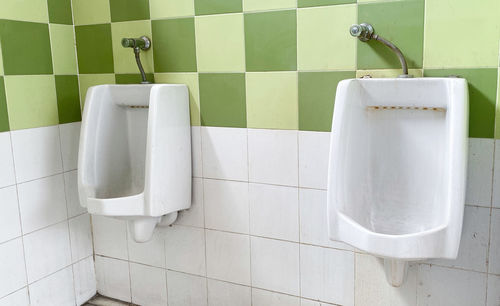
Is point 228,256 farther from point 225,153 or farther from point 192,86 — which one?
point 192,86

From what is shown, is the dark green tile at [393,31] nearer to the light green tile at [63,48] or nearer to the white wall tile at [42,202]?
the light green tile at [63,48]

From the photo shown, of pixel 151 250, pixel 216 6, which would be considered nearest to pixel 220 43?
pixel 216 6

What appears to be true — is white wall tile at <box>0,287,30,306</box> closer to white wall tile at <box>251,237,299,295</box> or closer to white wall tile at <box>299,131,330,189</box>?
white wall tile at <box>251,237,299,295</box>

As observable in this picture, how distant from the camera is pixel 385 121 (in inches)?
66.0

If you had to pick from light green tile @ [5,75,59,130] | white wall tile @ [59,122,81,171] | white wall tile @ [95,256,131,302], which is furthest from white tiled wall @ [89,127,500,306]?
light green tile @ [5,75,59,130]

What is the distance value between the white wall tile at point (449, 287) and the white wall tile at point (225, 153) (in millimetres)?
785

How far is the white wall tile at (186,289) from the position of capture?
223 cm

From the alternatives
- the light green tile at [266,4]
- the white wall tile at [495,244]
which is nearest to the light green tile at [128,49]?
the light green tile at [266,4]

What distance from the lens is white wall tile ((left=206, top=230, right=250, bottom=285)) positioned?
6.86ft

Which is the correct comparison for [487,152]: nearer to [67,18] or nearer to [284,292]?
[284,292]

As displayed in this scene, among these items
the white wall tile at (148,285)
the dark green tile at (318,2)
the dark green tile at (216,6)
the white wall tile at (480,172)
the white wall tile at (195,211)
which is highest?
the dark green tile at (216,6)

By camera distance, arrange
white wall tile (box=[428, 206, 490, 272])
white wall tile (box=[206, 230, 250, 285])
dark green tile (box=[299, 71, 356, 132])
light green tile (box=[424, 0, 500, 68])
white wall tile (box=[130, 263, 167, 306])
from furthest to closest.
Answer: white wall tile (box=[130, 263, 167, 306]), white wall tile (box=[206, 230, 250, 285]), dark green tile (box=[299, 71, 356, 132]), white wall tile (box=[428, 206, 490, 272]), light green tile (box=[424, 0, 500, 68])

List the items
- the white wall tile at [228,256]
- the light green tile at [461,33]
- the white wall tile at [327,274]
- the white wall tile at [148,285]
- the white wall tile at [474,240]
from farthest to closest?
the white wall tile at [148,285], the white wall tile at [228,256], the white wall tile at [327,274], the white wall tile at [474,240], the light green tile at [461,33]

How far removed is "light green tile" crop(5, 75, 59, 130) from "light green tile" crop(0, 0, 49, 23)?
24 centimetres
